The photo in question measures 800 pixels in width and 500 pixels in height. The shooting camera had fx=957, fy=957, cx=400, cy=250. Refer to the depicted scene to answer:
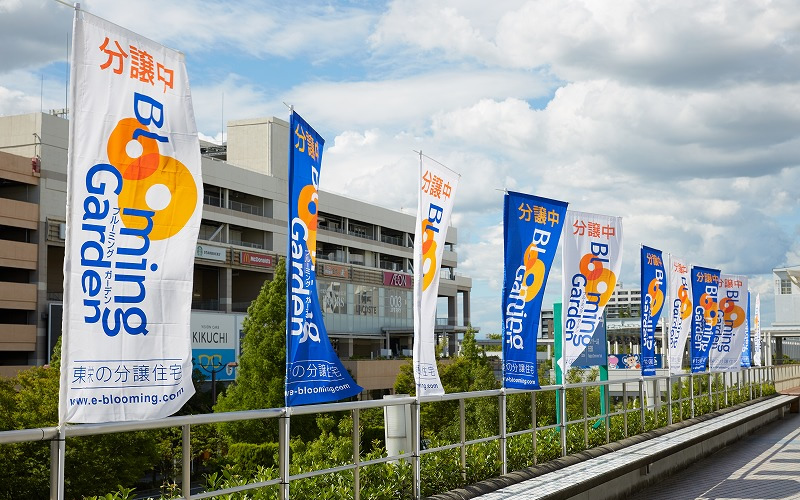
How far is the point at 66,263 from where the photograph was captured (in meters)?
6.24

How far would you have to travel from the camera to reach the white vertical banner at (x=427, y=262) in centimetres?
1063

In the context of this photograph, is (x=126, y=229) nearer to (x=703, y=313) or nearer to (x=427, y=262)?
(x=427, y=262)

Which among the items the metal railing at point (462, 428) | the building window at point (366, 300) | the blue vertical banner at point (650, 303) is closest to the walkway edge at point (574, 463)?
the metal railing at point (462, 428)

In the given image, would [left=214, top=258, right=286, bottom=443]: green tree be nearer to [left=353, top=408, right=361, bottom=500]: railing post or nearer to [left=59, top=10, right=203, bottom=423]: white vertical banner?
[left=353, top=408, right=361, bottom=500]: railing post

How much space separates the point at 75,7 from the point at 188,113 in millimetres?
1107

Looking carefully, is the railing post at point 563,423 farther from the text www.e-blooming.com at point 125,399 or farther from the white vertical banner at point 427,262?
the text www.e-blooming.com at point 125,399

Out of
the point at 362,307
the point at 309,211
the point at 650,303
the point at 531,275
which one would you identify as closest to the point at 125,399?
the point at 309,211

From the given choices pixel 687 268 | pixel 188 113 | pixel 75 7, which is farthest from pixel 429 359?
pixel 687 268

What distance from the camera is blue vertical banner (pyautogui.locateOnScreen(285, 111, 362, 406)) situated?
838cm

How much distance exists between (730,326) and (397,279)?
6352 cm

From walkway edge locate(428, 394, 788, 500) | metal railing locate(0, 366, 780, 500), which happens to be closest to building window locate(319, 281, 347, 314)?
metal railing locate(0, 366, 780, 500)

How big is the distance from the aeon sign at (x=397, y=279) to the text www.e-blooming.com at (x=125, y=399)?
79802 millimetres

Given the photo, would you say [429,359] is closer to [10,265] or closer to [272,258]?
[10,265]

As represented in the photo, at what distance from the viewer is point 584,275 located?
592 inches
